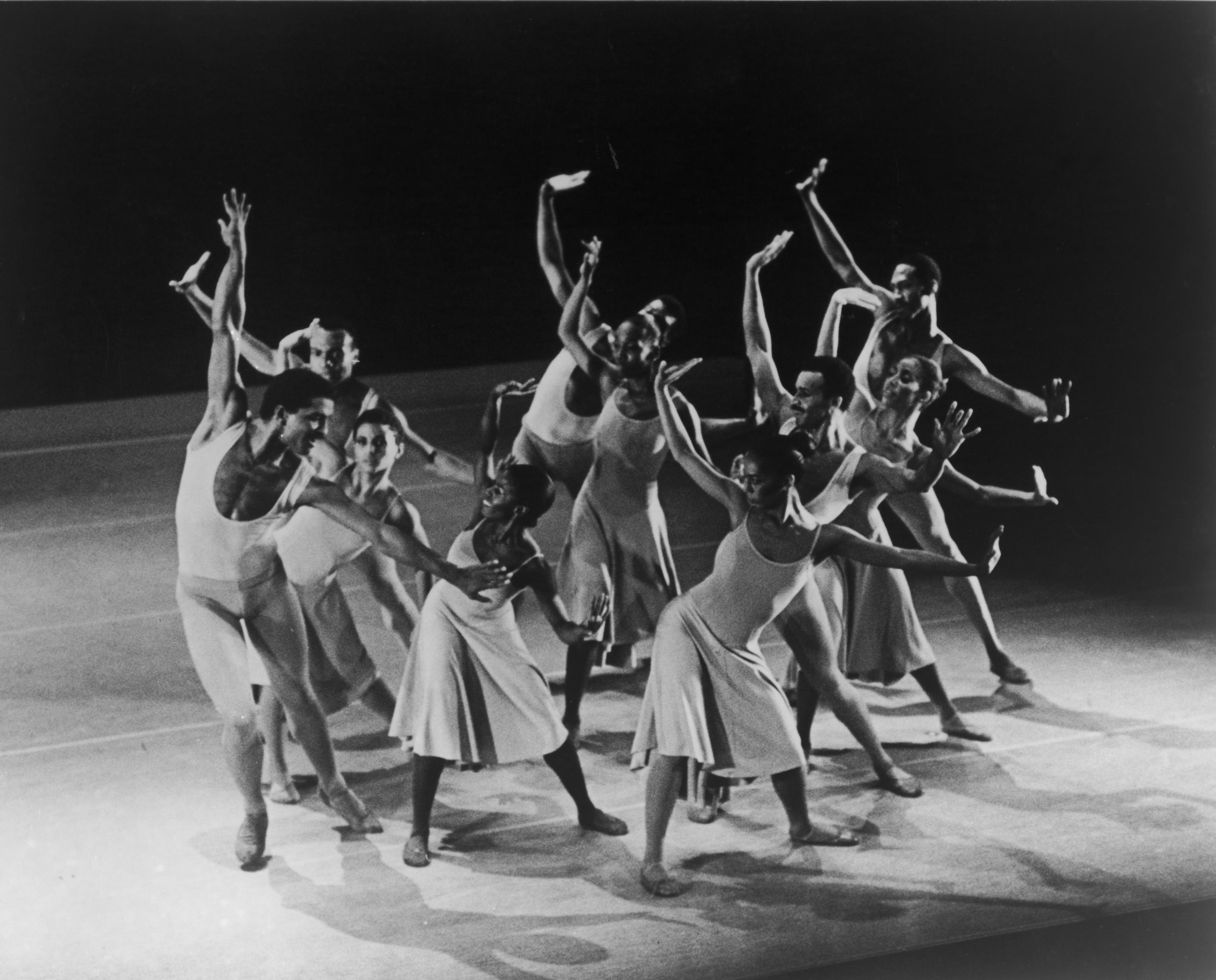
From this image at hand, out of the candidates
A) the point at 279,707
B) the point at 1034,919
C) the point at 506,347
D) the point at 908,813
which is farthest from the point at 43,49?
the point at 1034,919

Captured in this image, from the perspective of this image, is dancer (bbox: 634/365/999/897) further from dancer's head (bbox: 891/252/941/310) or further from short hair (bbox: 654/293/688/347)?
dancer's head (bbox: 891/252/941/310)

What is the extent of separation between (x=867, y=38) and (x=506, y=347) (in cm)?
167

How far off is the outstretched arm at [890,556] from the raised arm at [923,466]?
0.93 feet

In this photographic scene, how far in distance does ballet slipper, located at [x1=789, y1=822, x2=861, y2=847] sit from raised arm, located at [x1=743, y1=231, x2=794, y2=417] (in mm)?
1331

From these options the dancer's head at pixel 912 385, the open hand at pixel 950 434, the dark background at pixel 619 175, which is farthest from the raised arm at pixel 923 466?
the dark background at pixel 619 175

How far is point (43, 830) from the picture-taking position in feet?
17.6

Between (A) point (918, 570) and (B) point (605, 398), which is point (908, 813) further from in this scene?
(B) point (605, 398)

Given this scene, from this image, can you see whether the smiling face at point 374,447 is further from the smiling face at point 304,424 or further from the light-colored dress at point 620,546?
the light-colored dress at point 620,546

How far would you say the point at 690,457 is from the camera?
5.36 metres

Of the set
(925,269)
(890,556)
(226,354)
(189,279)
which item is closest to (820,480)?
(890,556)

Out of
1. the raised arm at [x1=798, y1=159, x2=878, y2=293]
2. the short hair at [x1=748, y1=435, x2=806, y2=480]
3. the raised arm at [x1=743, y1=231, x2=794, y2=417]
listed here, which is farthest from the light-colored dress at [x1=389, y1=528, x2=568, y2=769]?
the raised arm at [x1=798, y1=159, x2=878, y2=293]

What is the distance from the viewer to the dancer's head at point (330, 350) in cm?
550

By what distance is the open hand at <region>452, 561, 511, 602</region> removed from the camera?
5.16 meters

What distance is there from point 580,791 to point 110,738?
4.96 ft
